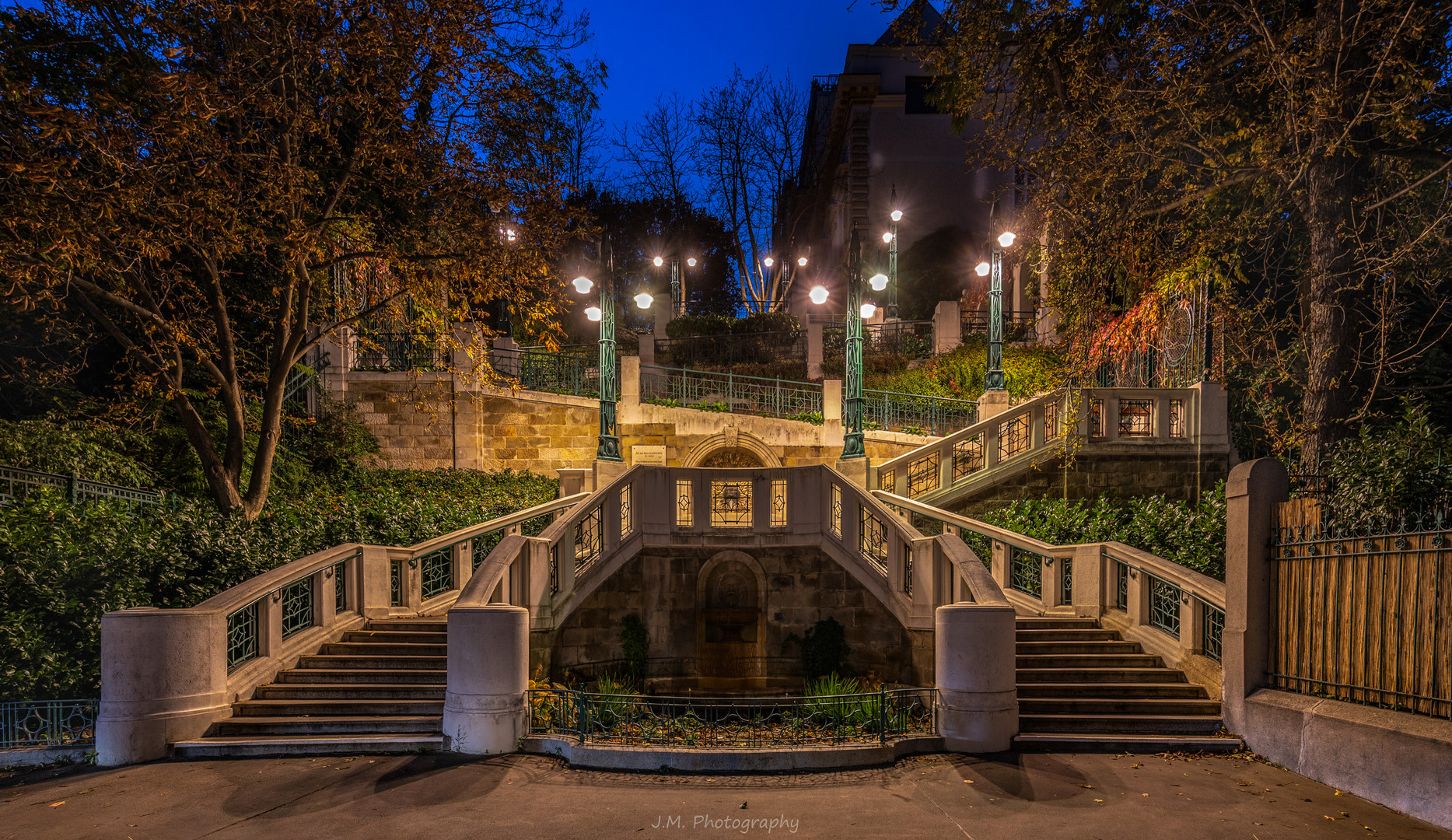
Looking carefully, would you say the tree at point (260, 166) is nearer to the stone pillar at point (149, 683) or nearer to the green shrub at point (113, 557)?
the green shrub at point (113, 557)

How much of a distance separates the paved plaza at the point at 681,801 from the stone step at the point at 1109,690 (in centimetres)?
122

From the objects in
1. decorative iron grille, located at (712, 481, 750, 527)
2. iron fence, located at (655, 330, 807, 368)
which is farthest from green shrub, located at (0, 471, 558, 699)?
iron fence, located at (655, 330, 807, 368)

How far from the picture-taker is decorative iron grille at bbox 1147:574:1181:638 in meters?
9.41

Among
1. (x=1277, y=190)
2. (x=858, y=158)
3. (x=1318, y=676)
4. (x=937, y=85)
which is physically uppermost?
(x=858, y=158)

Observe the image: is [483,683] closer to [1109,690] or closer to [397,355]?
[1109,690]

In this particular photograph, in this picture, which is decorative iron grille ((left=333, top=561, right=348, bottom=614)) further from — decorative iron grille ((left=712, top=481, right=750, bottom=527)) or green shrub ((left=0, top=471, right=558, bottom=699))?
decorative iron grille ((left=712, top=481, right=750, bottom=527))

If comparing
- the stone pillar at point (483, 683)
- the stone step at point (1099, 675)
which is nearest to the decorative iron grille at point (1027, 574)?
the stone step at point (1099, 675)

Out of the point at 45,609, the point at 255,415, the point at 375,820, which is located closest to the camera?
the point at 375,820

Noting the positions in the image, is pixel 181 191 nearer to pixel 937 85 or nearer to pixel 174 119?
pixel 174 119

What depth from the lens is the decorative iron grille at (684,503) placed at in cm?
1175

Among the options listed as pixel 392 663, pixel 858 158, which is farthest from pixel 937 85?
pixel 858 158

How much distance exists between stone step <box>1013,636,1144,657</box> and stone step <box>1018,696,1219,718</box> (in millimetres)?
1016

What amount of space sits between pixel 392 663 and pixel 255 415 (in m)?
10.6

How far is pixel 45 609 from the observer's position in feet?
26.1
